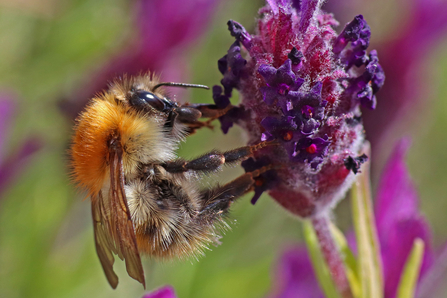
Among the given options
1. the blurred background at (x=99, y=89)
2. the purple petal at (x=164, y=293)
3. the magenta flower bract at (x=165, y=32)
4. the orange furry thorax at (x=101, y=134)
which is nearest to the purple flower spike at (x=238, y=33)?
the orange furry thorax at (x=101, y=134)

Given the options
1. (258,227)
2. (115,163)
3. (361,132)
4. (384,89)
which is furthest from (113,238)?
(384,89)

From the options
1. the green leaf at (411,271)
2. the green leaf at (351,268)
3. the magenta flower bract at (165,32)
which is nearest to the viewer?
the green leaf at (411,271)

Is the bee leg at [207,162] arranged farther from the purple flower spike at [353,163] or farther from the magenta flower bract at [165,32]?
the magenta flower bract at [165,32]

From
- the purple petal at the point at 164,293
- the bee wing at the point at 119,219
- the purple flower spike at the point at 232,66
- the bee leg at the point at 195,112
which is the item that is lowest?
the purple petal at the point at 164,293

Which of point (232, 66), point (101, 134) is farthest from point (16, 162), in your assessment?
point (232, 66)

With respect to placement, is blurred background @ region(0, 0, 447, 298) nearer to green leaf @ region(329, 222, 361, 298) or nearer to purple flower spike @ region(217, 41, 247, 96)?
green leaf @ region(329, 222, 361, 298)

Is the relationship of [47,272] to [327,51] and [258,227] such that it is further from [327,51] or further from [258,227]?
[327,51]

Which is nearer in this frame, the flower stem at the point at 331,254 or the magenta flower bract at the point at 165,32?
the flower stem at the point at 331,254
